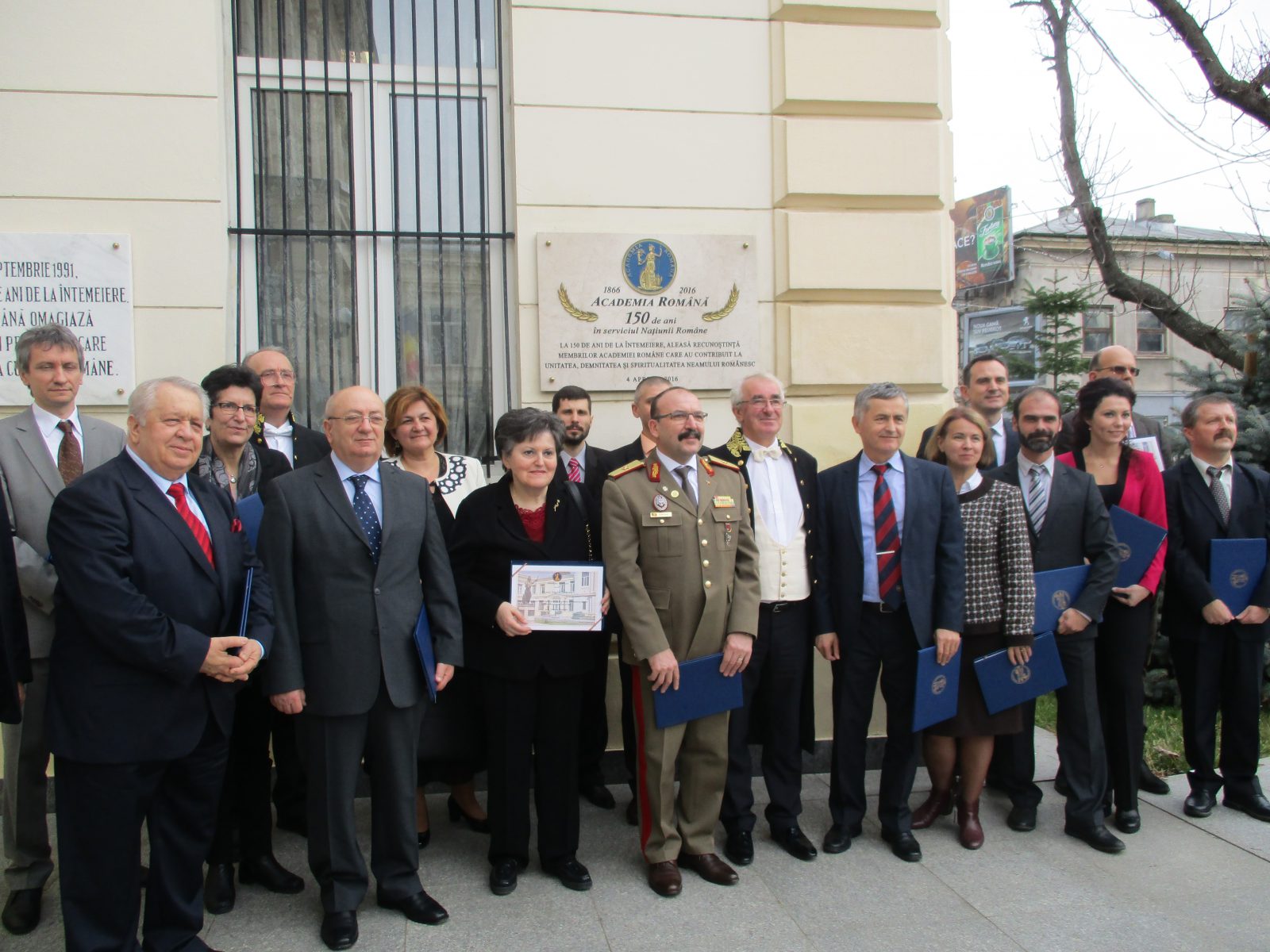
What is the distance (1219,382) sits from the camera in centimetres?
732

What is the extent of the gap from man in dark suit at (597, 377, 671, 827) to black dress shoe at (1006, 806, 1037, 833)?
1.72m

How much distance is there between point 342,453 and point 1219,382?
648 cm

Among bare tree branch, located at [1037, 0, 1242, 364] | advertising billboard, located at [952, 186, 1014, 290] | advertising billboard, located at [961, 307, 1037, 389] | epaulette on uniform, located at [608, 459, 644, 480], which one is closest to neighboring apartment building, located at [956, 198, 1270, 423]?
advertising billboard, located at [952, 186, 1014, 290]

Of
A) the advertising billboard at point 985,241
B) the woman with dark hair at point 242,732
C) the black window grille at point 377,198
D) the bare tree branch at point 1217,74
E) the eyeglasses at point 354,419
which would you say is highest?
the advertising billboard at point 985,241

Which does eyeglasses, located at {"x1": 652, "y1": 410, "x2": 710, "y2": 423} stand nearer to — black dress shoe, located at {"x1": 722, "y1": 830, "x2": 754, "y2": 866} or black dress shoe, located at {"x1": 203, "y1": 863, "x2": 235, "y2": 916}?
black dress shoe, located at {"x1": 722, "y1": 830, "x2": 754, "y2": 866}

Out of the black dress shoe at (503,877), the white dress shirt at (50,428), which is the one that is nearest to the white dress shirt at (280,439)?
the white dress shirt at (50,428)

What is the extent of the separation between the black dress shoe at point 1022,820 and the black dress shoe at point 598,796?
72.6 inches

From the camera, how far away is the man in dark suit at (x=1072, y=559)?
446 cm

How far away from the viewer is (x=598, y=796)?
16.0 ft

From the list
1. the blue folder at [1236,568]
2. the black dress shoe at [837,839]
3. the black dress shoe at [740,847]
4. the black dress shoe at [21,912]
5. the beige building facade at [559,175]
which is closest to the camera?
the black dress shoe at [21,912]

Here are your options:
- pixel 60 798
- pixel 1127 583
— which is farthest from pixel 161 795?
pixel 1127 583

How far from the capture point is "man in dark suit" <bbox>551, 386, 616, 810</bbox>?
4.77 meters

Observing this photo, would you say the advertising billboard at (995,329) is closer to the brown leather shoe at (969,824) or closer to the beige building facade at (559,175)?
the beige building facade at (559,175)

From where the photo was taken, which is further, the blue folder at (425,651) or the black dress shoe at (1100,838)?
the black dress shoe at (1100,838)
